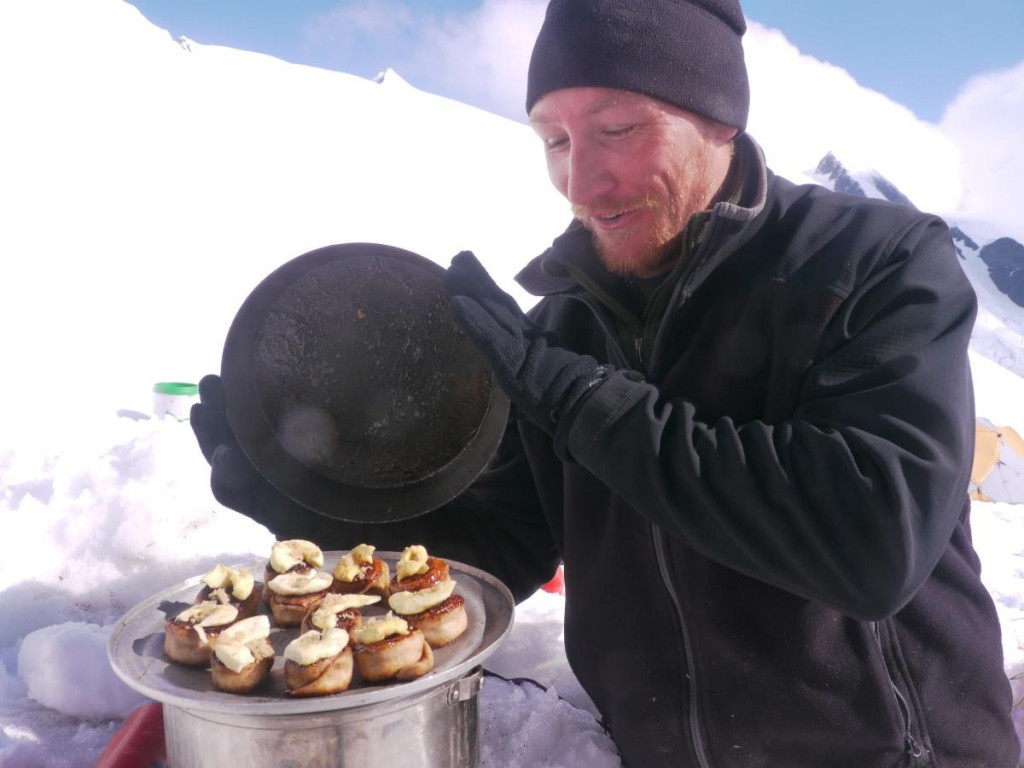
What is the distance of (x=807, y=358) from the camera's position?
1535 mm

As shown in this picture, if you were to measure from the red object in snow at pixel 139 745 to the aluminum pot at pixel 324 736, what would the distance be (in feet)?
1.27

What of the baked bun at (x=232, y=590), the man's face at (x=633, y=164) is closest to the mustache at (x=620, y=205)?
the man's face at (x=633, y=164)

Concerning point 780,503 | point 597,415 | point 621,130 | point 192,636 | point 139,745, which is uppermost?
point 621,130

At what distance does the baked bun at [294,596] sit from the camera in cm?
160

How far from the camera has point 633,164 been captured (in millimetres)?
1754

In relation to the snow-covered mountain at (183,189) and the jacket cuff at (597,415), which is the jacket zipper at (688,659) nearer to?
the jacket cuff at (597,415)

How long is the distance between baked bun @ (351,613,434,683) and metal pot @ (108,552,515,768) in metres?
0.02

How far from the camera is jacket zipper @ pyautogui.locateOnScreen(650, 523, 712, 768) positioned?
65.7 inches

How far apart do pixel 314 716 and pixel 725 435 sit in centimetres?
86

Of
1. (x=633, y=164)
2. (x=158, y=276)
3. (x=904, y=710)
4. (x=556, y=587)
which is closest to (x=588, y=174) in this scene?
(x=633, y=164)

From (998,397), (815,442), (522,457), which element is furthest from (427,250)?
(815,442)

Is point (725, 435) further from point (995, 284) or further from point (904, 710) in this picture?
point (995, 284)

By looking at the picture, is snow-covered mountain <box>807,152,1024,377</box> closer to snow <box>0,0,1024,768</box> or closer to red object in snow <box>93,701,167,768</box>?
snow <box>0,0,1024,768</box>

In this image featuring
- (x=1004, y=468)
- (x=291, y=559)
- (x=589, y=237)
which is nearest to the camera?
(x=291, y=559)
